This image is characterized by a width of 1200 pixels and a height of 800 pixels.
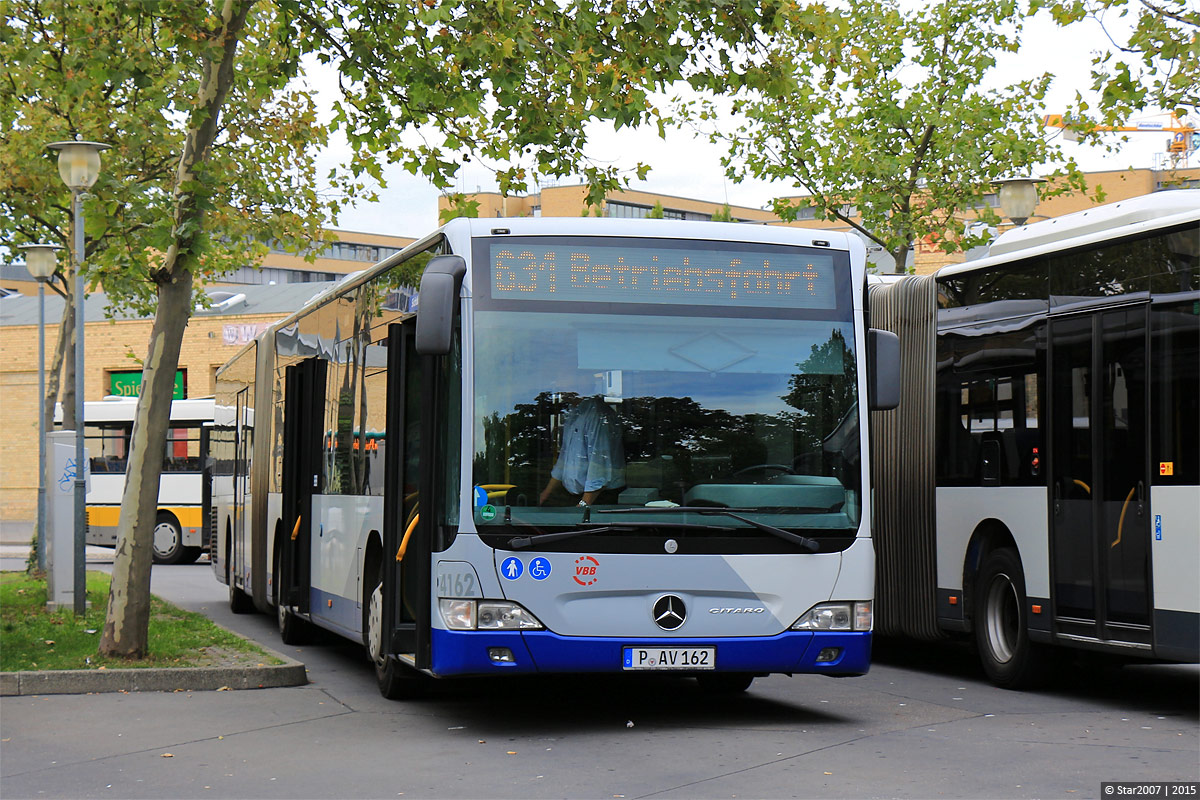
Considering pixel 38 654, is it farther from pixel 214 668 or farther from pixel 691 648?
pixel 691 648

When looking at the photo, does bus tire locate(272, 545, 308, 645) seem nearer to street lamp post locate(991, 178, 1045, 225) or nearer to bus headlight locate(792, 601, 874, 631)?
bus headlight locate(792, 601, 874, 631)

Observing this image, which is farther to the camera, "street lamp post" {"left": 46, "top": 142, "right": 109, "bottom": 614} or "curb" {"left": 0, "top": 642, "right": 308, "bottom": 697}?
"street lamp post" {"left": 46, "top": 142, "right": 109, "bottom": 614}

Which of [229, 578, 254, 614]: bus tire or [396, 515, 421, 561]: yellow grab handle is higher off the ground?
[396, 515, 421, 561]: yellow grab handle

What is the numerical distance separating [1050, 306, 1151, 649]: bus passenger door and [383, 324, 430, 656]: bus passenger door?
4404 mm

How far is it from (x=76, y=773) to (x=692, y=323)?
13.5 ft

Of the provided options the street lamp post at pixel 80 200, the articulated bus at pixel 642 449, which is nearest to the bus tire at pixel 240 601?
the street lamp post at pixel 80 200

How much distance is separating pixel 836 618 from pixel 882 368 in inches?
61.7

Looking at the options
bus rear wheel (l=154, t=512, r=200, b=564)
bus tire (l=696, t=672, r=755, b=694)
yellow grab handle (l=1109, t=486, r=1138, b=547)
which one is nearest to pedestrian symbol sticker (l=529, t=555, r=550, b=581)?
bus tire (l=696, t=672, r=755, b=694)

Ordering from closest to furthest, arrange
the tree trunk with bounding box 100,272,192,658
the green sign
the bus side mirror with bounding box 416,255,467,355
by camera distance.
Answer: the bus side mirror with bounding box 416,255,467,355
the tree trunk with bounding box 100,272,192,658
the green sign

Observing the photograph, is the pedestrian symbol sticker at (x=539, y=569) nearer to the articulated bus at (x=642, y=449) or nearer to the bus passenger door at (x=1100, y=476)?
the articulated bus at (x=642, y=449)

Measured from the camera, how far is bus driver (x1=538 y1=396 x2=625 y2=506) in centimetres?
873

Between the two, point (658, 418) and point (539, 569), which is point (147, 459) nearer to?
point (539, 569)

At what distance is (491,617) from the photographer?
8672 mm

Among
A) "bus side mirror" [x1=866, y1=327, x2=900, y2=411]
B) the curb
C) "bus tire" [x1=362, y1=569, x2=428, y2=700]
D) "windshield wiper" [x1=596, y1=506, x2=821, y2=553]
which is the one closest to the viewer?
"windshield wiper" [x1=596, y1=506, x2=821, y2=553]
